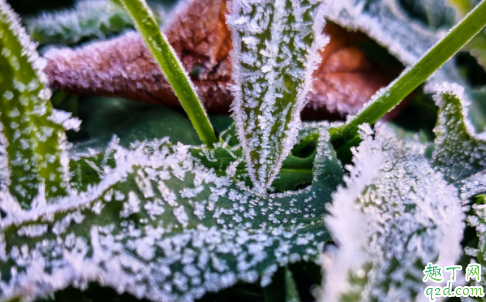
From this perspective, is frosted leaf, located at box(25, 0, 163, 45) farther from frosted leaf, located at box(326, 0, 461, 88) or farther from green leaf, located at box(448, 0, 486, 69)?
green leaf, located at box(448, 0, 486, 69)

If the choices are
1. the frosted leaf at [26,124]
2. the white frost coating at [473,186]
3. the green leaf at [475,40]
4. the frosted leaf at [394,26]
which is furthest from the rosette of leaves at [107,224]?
the green leaf at [475,40]

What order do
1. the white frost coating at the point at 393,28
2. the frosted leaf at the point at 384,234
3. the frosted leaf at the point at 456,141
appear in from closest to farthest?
1. the frosted leaf at the point at 384,234
2. the frosted leaf at the point at 456,141
3. the white frost coating at the point at 393,28

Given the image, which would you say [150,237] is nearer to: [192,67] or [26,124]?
[26,124]

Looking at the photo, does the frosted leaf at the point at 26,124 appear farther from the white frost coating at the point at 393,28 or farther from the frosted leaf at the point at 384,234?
the white frost coating at the point at 393,28

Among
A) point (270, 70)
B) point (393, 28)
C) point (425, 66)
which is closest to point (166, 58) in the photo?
point (270, 70)

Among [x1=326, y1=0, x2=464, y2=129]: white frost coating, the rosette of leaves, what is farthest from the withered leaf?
the rosette of leaves
